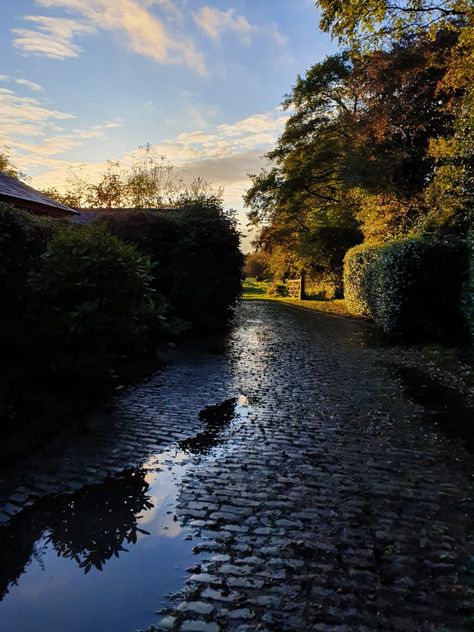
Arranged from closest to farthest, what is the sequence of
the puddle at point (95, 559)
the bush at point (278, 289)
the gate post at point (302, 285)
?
the puddle at point (95, 559) < the gate post at point (302, 285) < the bush at point (278, 289)

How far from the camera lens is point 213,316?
51.3 ft

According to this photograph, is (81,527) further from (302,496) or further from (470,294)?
(470,294)

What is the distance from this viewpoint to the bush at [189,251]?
14508 mm

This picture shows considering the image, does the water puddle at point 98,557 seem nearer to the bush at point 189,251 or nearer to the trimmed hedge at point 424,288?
the trimmed hedge at point 424,288

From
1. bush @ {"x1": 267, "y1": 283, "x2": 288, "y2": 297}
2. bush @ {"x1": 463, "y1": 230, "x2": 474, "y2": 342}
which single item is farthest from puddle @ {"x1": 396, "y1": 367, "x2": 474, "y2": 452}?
bush @ {"x1": 267, "y1": 283, "x2": 288, "y2": 297}

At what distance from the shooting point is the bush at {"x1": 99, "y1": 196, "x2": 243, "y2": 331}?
47.6 feet

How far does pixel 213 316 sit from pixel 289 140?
53.3 feet

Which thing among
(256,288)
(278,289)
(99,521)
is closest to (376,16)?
(99,521)

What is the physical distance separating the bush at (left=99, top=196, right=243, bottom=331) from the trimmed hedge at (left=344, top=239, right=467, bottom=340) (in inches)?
192

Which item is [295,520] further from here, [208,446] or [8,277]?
[8,277]

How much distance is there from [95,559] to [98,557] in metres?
0.03

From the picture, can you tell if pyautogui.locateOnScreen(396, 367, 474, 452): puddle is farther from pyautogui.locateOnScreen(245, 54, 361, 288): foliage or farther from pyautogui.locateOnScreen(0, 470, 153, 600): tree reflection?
pyautogui.locateOnScreen(245, 54, 361, 288): foliage

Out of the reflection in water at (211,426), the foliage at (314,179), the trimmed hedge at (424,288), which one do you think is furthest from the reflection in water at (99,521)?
the foliage at (314,179)

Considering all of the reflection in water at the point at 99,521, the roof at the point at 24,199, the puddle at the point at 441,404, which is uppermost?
the roof at the point at 24,199
